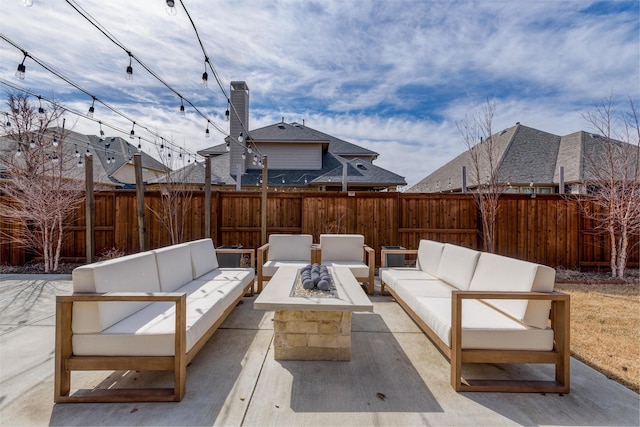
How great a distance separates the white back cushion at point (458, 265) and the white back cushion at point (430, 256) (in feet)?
0.34

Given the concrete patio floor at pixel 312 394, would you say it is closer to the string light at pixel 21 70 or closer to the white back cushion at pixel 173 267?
the white back cushion at pixel 173 267

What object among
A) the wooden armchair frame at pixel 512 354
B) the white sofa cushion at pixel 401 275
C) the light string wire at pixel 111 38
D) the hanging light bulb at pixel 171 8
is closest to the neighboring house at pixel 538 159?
the white sofa cushion at pixel 401 275

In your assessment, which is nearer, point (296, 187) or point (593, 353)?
point (593, 353)

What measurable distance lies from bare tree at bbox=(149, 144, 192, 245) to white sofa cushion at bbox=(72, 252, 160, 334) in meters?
4.04

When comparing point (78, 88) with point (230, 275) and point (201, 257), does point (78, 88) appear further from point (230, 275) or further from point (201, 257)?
point (230, 275)

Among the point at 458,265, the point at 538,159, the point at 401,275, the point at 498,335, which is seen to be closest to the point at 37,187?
the point at 401,275

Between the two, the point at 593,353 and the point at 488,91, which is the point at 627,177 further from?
the point at 593,353

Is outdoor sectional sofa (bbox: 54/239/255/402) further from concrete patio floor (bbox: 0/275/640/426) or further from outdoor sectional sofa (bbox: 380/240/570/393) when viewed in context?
outdoor sectional sofa (bbox: 380/240/570/393)

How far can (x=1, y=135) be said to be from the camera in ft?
21.8

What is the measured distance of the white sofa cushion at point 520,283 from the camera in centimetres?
234

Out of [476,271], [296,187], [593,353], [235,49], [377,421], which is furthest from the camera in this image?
[296,187]

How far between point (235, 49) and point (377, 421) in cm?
486

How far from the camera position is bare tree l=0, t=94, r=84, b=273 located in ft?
20.5

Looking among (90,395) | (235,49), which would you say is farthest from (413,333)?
(235,49)
